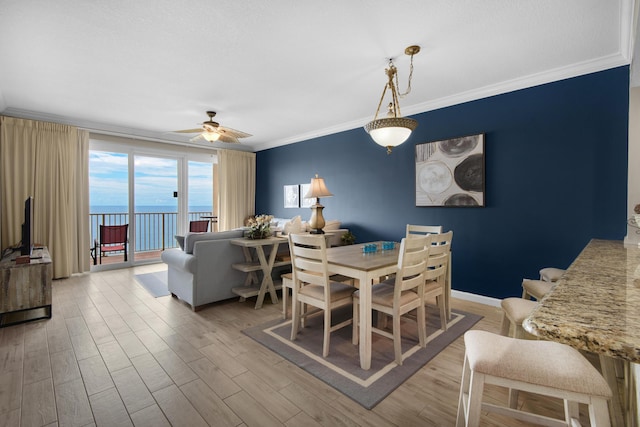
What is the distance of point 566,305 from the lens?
2.43 ft

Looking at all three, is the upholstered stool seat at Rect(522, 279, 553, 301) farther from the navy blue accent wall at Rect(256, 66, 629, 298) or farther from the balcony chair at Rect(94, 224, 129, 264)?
the balcony chair at Rect(94, 224, 129, 264)

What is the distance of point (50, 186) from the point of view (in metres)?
4.43

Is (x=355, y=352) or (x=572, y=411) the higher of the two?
(x=572, y=411)

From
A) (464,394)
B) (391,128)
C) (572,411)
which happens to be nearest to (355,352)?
(464,394)

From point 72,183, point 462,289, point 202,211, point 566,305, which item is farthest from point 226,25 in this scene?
point 202,211

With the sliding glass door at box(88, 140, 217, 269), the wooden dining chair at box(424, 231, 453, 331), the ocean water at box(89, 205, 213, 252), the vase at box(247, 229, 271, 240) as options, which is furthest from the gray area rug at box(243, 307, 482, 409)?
the ocean water at box(89, 205, 213, 252)

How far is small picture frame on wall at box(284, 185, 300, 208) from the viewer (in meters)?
5.92

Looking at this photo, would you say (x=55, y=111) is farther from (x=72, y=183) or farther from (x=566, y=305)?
(x=566, y=305)

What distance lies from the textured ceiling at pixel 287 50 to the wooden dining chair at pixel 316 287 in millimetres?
1646

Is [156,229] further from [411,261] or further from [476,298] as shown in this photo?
[476,298]

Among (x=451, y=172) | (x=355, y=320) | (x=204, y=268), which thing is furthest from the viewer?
(x=451, y=172)

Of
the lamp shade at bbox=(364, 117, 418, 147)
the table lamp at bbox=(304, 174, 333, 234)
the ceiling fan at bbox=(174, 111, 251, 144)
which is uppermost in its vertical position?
the ceiling fan at bbox=(174, 111, 251, 144)

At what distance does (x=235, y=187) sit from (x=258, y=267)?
A: 3.50 m

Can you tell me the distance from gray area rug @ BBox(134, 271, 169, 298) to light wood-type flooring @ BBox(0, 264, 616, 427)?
35.0 inches
